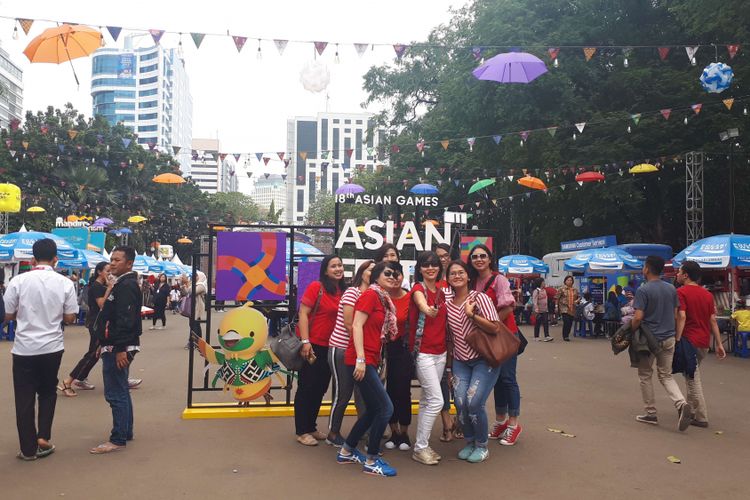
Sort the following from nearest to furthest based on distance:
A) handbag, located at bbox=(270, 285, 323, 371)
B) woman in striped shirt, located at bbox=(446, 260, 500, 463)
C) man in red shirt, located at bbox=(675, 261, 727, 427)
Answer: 1. woman in striped shirt, located at bbox=(446, 260, 500, 463)
2. handbag, located at bbox=(270, 285, 323, 371)
3. man in red shirt, located at bbox=(675, 261, 727, 427)

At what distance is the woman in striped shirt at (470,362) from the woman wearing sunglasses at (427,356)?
0.11m

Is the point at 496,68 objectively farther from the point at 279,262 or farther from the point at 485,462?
the point at 485,462

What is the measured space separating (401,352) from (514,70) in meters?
8.23

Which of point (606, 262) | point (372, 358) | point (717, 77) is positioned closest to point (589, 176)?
point (606, 262)

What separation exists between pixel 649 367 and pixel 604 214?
18.0 metres

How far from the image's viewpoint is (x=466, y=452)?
570 centimetres

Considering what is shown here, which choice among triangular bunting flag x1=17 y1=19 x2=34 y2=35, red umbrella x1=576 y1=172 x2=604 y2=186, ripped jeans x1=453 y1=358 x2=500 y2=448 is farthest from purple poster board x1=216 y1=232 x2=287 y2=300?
red umbrella x1=576 y1=172 x2=604 y2=186

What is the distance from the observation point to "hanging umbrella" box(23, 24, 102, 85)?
1015cm

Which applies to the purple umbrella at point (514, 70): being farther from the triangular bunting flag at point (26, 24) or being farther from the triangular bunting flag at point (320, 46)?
the triangular bunting flag at point (26, 24)

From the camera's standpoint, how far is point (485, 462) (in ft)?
18.4

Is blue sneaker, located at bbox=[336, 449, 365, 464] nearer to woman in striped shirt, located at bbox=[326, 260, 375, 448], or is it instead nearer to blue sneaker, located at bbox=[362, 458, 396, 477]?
blue sneaker, located at bbox=[362, 458, 396, 477]

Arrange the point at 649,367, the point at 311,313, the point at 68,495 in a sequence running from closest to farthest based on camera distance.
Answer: the point at 68,495, the point at 311,313, the point at 649,367

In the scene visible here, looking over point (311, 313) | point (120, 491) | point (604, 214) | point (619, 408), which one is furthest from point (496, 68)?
point (604, 214)

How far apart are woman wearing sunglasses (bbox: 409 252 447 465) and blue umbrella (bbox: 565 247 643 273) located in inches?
517
